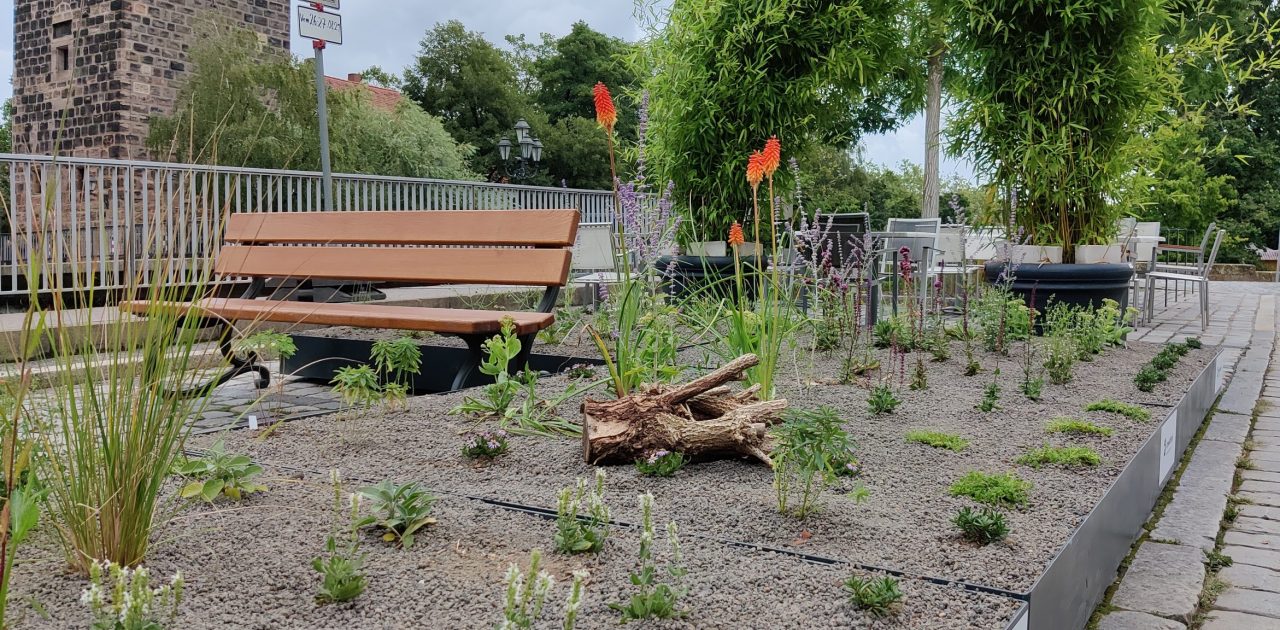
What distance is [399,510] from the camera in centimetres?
216

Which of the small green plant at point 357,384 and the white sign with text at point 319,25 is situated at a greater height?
the white sign with text at point 319,25

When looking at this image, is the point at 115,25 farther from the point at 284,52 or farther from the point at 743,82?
the point at 743,82

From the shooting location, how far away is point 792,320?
420 cm

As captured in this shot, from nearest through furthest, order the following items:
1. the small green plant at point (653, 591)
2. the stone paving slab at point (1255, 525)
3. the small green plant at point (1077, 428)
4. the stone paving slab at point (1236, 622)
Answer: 1. the small green plant at point (653, 591)
2. the stone paving slab at point (1236, 622)
3. the stone paving slab at point (1255, 525)
4. the small green plant at point (1077, 428)

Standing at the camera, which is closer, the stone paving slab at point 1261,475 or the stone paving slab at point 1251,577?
the stone paving slab at point 1251,577

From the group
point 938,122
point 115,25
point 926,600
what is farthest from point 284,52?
point 926,600

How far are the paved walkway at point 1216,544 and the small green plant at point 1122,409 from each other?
0.26 meters

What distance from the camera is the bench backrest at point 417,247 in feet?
14.7

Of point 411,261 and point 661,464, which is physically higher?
point 411,261

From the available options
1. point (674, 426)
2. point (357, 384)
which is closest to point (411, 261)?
point (357, 384)

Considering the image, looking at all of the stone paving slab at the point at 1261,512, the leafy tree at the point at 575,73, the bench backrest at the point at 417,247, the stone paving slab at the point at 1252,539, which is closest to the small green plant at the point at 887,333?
the bench backrest at the point at 417,247

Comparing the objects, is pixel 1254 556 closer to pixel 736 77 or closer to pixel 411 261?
pixel 411 261

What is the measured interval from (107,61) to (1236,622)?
73.2ft

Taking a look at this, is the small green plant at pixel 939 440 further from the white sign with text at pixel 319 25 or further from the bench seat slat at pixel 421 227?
the white sign with text at pixel 319 25
